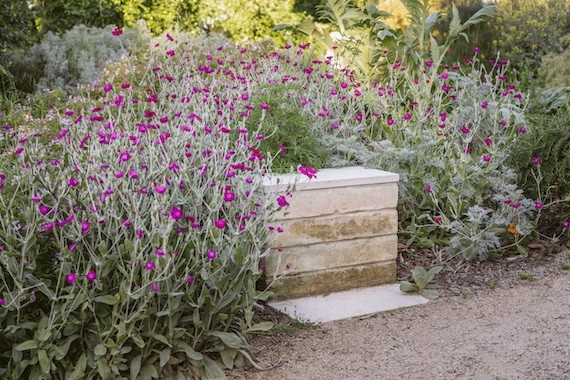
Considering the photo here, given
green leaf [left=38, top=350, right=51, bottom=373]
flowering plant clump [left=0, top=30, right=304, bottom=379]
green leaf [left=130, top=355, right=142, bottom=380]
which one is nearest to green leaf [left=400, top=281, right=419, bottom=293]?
flowering plant clump [left=0, top=30, right=304, bottom=379]

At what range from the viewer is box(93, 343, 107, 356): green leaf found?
298cm

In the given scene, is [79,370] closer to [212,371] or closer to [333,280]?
[212,371]

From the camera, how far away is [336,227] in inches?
167

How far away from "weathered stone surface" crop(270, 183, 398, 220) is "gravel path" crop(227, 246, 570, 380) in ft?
1.95

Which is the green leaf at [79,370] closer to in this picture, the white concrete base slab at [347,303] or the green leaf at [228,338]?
the green leaf at [228,338]

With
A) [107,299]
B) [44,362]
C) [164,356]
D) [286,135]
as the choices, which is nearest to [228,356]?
[164,356]

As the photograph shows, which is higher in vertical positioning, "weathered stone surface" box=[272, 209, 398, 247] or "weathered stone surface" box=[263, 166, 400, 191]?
"weathered stone surface" box=[263, 166, 400, 191]

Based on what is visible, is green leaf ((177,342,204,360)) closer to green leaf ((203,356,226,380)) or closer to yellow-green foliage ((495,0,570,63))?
green leaf ((203,356,226,380))

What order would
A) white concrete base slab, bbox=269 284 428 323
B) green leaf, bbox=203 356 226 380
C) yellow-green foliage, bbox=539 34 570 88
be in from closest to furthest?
green leaf, bbox=203 356 226 380 → white concrete base slab, bbox=269 284 428 323 → yellow-green foliage, bbox=539 34 570 88

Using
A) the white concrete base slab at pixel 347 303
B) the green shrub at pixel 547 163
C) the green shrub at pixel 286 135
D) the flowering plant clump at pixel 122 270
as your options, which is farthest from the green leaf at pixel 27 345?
the green shrub at pixel 547 163

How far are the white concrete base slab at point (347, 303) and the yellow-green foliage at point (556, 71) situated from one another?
4.86 metres

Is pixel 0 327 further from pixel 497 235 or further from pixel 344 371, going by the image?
Answer: pixel 497 235

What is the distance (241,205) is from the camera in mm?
3551

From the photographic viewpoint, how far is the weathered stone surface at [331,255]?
4098 millimetres
